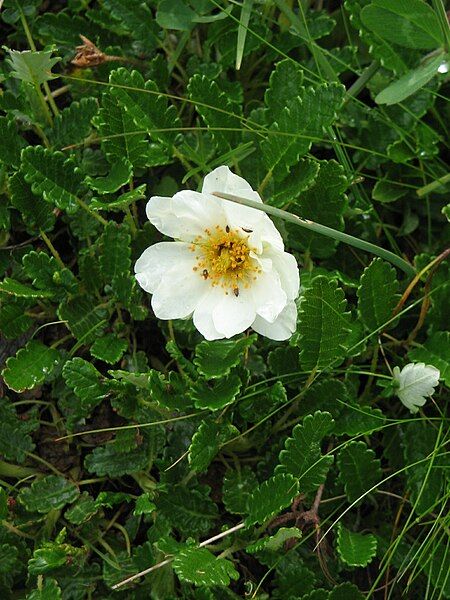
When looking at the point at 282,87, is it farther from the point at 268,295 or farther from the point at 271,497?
the point at 271,497

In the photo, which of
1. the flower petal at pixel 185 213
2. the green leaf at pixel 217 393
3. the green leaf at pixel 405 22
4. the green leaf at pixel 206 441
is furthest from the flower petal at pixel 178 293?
the green leaf at pixel 405 22

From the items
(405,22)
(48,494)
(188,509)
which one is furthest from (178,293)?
(405,22)

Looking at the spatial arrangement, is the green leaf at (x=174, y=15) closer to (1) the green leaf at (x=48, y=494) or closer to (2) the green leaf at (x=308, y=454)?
Result: (2) the green leaf at (x=308, y=454)

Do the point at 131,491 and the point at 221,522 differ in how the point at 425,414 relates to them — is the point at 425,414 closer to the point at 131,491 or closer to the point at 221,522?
Answer: the point at 221,522

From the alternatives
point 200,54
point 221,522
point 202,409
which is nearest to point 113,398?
point 202,409

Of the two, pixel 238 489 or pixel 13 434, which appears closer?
pixel 238 489

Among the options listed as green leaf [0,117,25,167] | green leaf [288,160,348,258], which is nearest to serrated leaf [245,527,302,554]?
green leaf [288,160,348,258]
